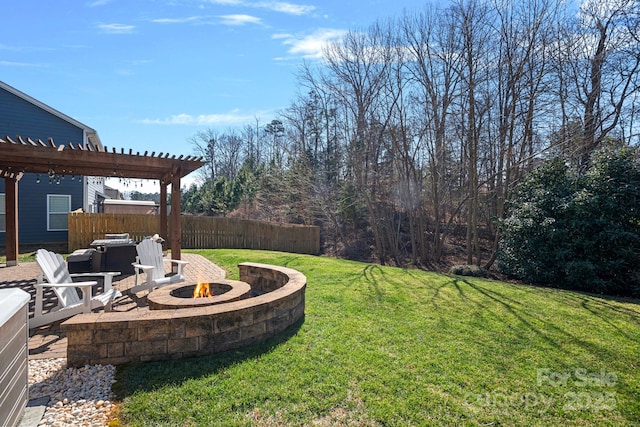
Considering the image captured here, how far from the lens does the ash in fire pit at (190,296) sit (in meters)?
3.71

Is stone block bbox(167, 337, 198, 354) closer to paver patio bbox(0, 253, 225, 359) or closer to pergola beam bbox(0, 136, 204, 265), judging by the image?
paver patio bbox(0, 253, 225, 359)

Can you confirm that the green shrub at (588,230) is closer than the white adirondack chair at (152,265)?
No

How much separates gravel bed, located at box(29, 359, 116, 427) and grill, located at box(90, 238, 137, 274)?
4539mm

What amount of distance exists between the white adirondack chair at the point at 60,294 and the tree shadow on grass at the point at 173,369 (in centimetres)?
146

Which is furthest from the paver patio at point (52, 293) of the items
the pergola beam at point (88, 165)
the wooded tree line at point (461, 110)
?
the wooded tree line at point (461, 110)

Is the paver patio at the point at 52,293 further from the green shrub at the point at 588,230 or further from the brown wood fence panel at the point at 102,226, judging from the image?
the green shrub at the point at 588,230

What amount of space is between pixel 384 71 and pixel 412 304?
11.6 metres

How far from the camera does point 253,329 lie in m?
3.46

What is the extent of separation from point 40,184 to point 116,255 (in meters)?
8.37

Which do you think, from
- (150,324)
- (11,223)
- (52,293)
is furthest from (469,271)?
(11,223)

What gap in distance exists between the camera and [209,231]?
13.6 metres

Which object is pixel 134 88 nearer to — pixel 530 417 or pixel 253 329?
pixel 253 329

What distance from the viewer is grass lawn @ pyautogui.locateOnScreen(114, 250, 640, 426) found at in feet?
Result: 7.95

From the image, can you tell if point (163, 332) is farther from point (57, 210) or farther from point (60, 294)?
point (57, 210)
